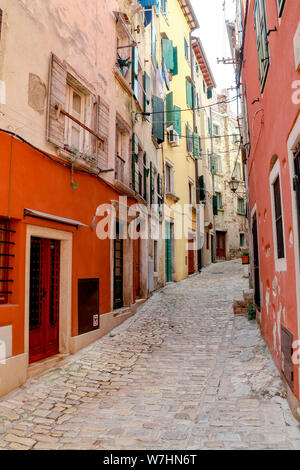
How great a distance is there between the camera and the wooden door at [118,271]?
9297mm

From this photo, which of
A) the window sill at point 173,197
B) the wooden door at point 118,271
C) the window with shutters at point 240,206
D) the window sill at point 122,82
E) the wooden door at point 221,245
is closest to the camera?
the window sill at point 122,82

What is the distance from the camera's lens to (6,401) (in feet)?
14.6

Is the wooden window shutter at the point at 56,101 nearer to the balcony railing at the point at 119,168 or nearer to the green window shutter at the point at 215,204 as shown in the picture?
the balcony railing at the point at 119,168

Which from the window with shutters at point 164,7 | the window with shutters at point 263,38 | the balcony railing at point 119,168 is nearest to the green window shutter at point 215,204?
the window with shutters at point 164,7

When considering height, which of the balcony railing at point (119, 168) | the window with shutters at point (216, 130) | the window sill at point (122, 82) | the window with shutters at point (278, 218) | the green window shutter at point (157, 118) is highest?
the window with shutters at point (216, 130)

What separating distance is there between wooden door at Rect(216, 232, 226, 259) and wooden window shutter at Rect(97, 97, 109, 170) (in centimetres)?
1946

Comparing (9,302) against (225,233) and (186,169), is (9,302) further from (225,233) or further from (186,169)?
(225,233)

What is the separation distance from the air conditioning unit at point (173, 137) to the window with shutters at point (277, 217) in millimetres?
11809

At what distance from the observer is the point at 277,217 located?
15.5 ft

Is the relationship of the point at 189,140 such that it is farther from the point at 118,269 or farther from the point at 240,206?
the point at 118,269
